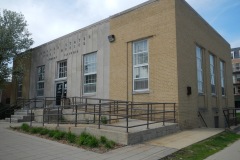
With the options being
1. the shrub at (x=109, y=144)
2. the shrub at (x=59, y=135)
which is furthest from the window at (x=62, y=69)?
the shrub at (x=109, y=144)

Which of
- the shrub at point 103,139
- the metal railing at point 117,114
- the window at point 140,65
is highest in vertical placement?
the window at point 140,65

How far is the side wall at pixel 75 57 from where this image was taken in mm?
17000

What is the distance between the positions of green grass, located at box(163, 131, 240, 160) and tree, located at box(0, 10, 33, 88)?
1850 centimetres

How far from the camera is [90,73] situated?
18062 millimetres

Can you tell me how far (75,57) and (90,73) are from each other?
2.26 metres

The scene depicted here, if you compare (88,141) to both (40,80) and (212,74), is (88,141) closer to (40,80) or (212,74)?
(212,74)

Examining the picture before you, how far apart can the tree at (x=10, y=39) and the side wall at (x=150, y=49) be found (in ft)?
33.7

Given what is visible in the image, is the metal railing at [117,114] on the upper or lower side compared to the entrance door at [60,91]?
lower

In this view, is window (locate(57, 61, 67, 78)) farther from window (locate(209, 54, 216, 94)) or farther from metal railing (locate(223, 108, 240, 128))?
metal railing (locate(223, 108, 240, 128))

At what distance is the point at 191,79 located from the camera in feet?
48.3

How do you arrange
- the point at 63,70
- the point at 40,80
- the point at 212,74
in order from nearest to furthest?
the point at 212,74 → the point at 63,70 → the point at 40,80

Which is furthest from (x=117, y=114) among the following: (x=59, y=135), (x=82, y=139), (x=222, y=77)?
(x=222, y=77)

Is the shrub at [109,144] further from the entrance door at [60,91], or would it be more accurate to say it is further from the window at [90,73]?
the entrance door at [60,91]

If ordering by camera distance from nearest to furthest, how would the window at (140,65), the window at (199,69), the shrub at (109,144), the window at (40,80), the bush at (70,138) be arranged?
the shrub at (109,144) → the bush at (70,138) → the window at (140,65) → the window at (199,69) → the window at (40,80)
